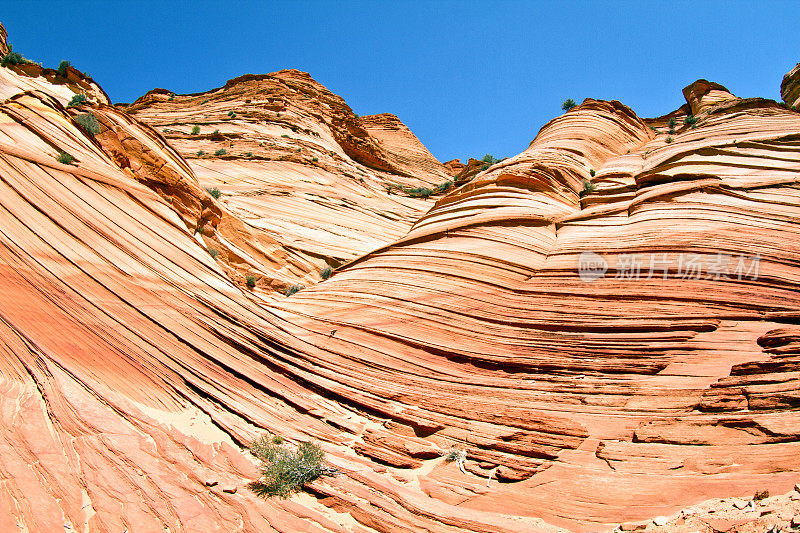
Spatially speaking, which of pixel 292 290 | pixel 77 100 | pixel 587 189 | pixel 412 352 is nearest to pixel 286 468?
pixel 412 352

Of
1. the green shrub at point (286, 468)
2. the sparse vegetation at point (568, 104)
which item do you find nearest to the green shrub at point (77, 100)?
the green shrub at point (286, 468)

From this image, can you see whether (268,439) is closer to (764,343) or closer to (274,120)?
(764,343)

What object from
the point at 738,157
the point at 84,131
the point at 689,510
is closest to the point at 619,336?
the point at 689,510

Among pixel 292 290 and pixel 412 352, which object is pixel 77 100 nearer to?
pixel 292 290

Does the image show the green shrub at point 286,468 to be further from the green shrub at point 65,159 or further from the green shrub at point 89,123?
the green shrub at point 89,123

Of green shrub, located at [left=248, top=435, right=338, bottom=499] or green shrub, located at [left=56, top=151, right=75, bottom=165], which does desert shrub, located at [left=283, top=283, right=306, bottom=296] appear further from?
green shrub, located at [left=248, top=435, right=338, bottom=499]

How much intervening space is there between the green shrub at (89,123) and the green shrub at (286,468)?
11.0 meters

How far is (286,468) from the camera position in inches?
223

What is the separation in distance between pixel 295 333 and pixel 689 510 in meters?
6.99

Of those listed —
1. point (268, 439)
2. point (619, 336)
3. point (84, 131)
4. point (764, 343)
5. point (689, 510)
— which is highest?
point (764, 343)

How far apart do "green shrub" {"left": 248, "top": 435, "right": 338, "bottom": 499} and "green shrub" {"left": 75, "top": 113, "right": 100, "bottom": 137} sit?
10988 millimetres

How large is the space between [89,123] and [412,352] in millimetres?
11480

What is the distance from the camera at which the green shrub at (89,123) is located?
12148mm

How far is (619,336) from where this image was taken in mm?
7512
